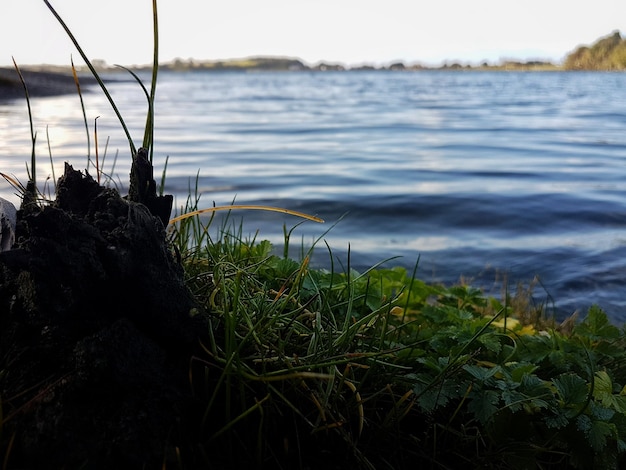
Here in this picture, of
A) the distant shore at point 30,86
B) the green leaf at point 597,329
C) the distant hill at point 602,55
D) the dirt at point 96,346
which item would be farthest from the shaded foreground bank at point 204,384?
the distant hill at point 602,55

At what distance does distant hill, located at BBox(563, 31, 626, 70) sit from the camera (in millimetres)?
127287

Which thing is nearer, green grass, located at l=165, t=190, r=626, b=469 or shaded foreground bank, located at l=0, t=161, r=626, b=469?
shaded foreground bank, located at l=0, t=161, r=626, b=469

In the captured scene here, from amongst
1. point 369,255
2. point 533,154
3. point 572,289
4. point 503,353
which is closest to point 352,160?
point 533,154

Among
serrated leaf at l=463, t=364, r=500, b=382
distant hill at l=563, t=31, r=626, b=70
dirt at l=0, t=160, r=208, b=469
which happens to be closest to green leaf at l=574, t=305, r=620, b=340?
serrated leaf at l=463, t=364, r=500, b=382

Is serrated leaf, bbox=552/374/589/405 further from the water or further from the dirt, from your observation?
the dirt

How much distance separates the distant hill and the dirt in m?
141

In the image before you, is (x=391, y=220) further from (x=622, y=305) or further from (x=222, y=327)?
(x=222, y=327)

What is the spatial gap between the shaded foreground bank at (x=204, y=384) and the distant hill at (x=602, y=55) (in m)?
140

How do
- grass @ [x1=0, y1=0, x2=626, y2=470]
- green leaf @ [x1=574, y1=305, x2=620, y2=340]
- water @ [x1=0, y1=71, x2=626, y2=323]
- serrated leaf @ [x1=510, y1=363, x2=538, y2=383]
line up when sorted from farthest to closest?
water @ [x1=0, y1=71, x2=626, y2=323] → green leaf @ [x1=574, y1=305, x2=620, y2=340] → serrated leaf @ [x1=510, y1=363, x2=538, y2=383] → grass @ [x1=0, y1=0, x2=626, y2=470]

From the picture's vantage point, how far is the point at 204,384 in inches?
62.4

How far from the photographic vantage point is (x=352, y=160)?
14820 millimetres

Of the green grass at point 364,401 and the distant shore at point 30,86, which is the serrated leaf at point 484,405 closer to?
the green grass at point 364,401

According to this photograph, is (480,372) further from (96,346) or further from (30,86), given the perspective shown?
(30,86)

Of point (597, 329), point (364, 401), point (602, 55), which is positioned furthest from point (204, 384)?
point (602, 55)
